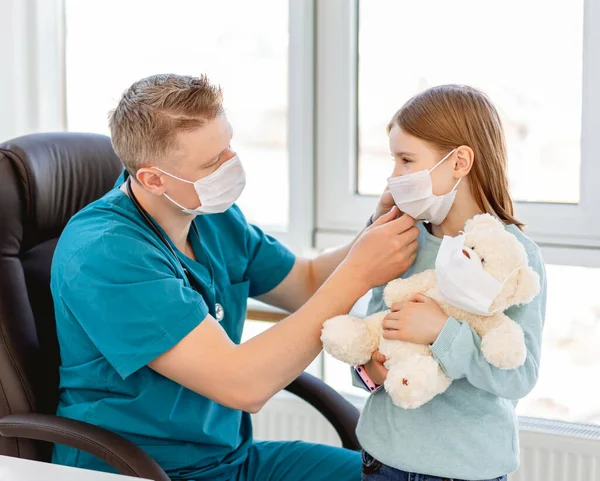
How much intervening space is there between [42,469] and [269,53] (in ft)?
5.25

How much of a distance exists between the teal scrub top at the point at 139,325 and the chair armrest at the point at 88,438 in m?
0.09

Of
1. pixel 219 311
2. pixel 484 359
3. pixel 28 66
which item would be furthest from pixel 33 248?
pixel 28 66

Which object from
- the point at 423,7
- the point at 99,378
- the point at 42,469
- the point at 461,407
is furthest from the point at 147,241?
the point at 423,7

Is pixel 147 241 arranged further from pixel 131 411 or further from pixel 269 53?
pixel 269 53

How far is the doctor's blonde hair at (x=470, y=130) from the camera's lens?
1380 mm

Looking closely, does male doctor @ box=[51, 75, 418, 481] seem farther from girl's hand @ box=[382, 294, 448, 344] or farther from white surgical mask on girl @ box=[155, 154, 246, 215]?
girl's hand @ box=[382, 294, 448, 344]

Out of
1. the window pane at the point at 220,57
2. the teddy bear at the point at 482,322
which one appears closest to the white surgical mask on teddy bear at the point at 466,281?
the teddy bear at the point at 482,322

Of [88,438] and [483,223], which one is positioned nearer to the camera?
[483,223]

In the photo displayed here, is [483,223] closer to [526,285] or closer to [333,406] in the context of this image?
[526,285]

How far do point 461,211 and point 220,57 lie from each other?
131cm

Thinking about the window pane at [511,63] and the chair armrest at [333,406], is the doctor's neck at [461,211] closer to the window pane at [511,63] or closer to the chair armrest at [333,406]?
the chair armrest at [333,406]

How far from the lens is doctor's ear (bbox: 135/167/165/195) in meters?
1.59

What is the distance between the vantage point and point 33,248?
1.72 m

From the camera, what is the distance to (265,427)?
2359mm
